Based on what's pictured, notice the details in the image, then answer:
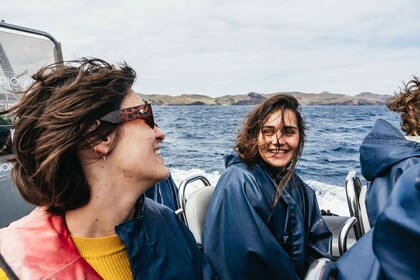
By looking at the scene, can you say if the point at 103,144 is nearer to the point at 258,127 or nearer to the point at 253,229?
the point at 253,229

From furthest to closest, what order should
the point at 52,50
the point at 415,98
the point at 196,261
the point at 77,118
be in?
1. the point at 52,50
2. the point at 415,98
3. the point at 196,261
4. the point at 77,118

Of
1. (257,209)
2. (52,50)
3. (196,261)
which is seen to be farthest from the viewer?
(52,50)

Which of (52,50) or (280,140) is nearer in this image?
(280,140)

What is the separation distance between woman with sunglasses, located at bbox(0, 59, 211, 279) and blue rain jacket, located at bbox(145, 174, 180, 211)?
5.20ft

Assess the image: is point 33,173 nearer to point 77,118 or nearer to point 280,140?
point 77,118

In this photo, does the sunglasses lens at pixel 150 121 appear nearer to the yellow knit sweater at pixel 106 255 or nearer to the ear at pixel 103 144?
the ear at pixel 103 144

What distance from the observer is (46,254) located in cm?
122

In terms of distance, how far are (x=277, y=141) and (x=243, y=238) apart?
2.66 ft

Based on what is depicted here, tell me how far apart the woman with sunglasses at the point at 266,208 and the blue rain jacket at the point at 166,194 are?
0.68 m

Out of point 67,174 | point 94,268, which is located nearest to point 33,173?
point 67,174

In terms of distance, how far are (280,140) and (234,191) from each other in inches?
24.0

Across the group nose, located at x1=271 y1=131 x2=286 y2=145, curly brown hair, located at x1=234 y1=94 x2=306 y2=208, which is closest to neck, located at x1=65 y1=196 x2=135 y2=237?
curly brown hair, located at x1=234 y1=94 x2=306 y2=208

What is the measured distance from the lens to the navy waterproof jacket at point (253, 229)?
2451 mm

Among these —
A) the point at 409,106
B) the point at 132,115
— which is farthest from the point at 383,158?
the point at 132,115
